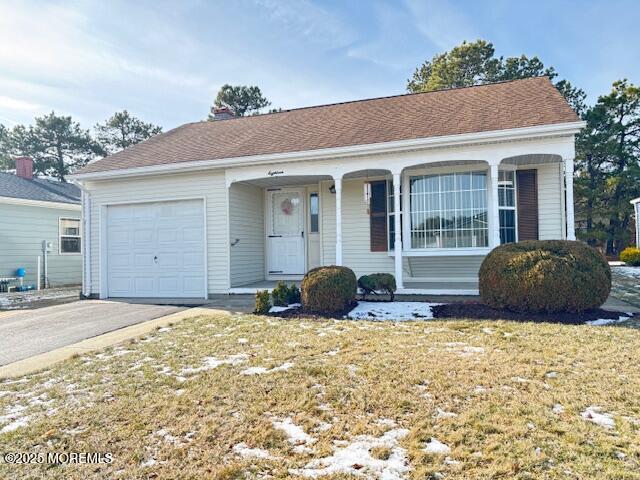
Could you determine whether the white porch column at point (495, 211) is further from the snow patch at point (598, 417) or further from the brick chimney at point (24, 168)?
the brick chimney at point (24, 168)

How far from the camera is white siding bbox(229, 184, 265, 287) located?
401 inches

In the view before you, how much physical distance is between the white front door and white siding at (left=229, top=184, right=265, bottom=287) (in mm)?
253

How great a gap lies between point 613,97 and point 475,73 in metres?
7.88

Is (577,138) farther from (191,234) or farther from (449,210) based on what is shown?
(191,234)

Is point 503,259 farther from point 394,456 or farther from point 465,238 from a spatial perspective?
point 394,456

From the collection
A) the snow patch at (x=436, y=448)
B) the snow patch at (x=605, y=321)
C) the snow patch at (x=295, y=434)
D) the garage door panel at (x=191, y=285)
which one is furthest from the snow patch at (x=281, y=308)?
the snow patch at (x=436, y=448)

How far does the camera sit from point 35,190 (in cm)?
1530

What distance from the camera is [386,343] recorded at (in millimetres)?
4965

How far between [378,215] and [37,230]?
1198cm

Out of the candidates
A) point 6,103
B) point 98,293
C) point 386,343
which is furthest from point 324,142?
point 6,103

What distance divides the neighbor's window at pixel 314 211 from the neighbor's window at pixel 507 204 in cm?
449

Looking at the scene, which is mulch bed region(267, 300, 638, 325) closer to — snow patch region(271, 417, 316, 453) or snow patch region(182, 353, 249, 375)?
snow patch region(182, 353, 249, 375)

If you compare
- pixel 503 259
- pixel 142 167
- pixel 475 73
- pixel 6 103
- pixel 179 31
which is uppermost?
pixel 475 73

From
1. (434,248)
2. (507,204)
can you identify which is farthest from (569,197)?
(434,248)
